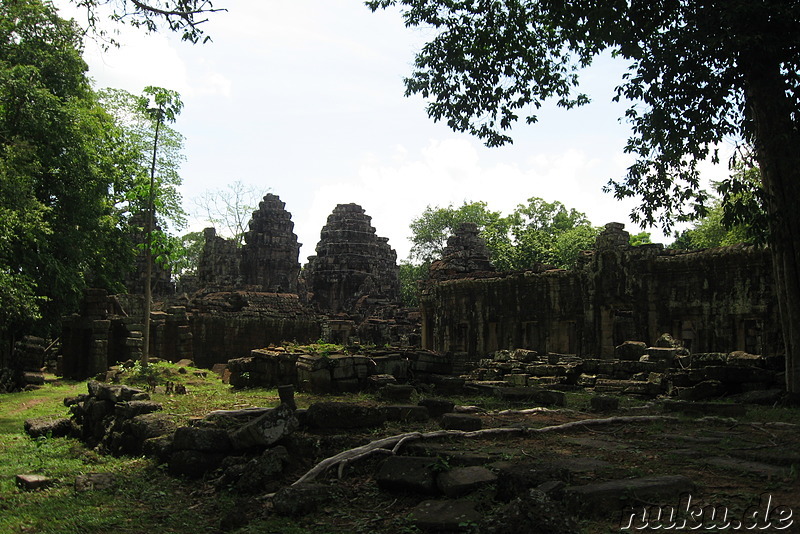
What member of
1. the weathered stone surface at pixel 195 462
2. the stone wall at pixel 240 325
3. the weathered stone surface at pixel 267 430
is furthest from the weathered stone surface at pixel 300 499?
the stone wall at pixel 240 325

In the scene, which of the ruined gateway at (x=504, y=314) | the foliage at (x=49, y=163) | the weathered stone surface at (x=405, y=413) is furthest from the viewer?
the ruined gateway at (x=504, y=314)

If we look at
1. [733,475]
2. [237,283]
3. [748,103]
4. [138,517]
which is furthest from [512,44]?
[237,283]

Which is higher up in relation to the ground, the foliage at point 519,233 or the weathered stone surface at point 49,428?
the foliage at point 519,233

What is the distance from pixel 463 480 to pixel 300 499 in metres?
1.32

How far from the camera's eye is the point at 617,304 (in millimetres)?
21297

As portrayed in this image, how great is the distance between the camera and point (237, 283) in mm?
39875

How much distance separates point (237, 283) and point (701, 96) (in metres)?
33.1

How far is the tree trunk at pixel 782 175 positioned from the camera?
981cm

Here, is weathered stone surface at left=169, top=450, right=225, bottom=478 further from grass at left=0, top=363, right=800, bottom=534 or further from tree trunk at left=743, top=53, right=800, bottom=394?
tree trunk at left=743, top=53, right=800, bottom=394

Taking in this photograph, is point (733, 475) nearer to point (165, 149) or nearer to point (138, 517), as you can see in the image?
point (138, 517)

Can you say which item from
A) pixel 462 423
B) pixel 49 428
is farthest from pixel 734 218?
pixel 49 428

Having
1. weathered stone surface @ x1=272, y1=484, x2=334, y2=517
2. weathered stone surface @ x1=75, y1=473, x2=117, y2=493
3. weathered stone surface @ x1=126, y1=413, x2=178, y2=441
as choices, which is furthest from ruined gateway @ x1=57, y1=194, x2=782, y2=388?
weathered stone surface @ x1=272, y1=484, x2=334, y2=517

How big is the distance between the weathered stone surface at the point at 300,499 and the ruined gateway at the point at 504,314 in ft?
32.0

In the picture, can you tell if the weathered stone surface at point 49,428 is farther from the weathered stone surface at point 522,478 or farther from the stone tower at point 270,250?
the stone tower at point 270,250
